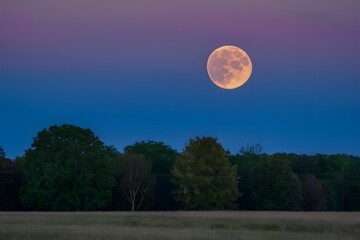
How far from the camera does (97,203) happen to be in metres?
67.7

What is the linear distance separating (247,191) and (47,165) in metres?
27.0

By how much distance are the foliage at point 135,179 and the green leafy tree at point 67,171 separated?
289cm

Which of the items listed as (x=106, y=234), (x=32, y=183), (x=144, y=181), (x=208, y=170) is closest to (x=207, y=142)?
(x=208, y=170)

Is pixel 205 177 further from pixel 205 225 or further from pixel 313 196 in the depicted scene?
pixel 205 225

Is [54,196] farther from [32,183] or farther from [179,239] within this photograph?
[179,239]

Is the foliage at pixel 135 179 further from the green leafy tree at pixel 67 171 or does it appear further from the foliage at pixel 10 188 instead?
the foliage at pixel 10 188

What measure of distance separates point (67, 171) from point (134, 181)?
31.3ft

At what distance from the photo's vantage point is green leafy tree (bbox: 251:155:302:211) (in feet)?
241

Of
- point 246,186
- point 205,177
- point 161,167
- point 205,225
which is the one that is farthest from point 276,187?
point 205,225

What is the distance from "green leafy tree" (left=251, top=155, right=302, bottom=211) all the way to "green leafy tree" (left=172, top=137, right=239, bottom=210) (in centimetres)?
420

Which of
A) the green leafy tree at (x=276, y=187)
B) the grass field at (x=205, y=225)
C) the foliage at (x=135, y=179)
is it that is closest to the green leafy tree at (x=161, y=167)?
the foliage at (x=135, y=179)

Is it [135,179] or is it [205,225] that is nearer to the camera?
→ [205,225]

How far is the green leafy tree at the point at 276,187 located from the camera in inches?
2894

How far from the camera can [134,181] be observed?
73.2 meters
